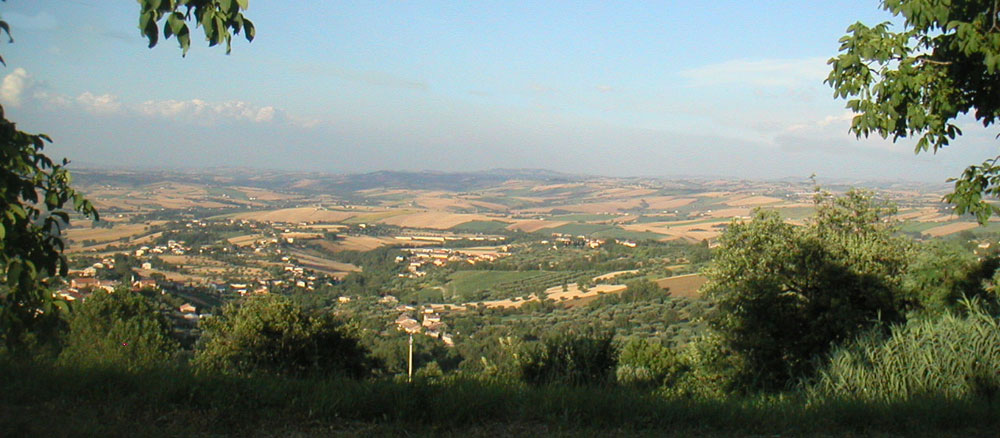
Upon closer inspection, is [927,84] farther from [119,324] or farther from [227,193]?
[227,193]

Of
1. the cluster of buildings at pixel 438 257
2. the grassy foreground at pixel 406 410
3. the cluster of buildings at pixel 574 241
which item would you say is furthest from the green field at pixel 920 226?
the grassy foreground at pixel 406 410

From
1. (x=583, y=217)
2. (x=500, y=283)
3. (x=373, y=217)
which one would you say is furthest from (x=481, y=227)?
(x=500, y=283)

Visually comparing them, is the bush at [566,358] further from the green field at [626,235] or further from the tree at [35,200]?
the green field at [626,235]

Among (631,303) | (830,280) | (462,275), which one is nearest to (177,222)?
(462,275)

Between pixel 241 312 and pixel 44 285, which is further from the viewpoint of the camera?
pixel 241 312

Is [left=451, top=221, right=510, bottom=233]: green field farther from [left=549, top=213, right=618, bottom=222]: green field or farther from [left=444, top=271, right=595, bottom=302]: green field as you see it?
[left=444, top=271, right=595, bottom=302]: green field

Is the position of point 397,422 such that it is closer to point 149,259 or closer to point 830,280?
point 830,280

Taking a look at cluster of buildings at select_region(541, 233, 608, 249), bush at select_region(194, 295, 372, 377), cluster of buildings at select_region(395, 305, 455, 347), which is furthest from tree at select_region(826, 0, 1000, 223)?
cluster of buildings at select_region(541, 233, 608, 249)
